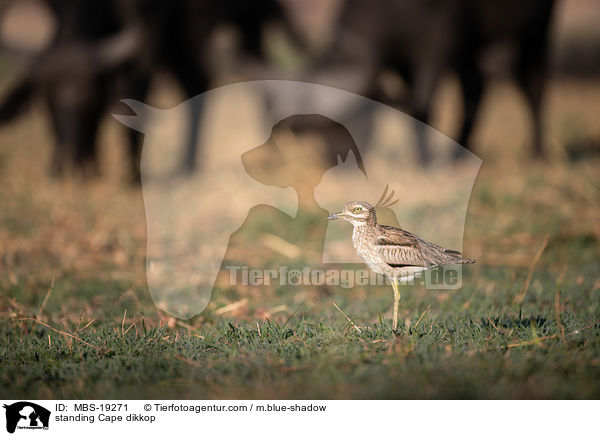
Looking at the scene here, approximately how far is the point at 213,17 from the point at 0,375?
448cm

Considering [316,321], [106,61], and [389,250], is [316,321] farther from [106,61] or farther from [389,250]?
[106,61]

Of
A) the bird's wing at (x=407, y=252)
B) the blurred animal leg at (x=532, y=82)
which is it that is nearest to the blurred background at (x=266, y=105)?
the blurred animal leg at (x=532, y=82)

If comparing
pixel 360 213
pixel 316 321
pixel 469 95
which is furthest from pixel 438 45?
pixel 360 213

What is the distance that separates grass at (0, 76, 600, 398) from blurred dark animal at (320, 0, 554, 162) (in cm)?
126

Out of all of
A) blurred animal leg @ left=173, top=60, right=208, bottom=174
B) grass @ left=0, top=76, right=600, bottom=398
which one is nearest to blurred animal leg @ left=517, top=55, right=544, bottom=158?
grass @ left=0, top=76, right=600, bottom=398

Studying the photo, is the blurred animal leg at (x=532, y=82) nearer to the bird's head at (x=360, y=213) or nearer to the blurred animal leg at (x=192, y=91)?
the blurred animal leg at (x=192, y=91)

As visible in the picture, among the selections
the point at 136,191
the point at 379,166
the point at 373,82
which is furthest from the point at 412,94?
the point at 136,191

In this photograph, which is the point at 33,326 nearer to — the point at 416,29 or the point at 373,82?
the point at 373,82

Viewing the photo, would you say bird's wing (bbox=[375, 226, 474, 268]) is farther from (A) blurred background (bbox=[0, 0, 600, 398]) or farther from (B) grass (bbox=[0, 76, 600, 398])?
(A) blurred background (bbox=[0, 0, 600, 398])

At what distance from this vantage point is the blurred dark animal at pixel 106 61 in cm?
458

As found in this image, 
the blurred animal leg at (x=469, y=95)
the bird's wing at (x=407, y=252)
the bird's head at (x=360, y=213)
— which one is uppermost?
the blurred animal leg at (x=469, y=95)

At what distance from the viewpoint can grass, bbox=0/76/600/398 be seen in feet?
4.50

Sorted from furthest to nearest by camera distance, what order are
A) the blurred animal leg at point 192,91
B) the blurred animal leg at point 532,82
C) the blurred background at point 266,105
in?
the blurred animal leg at point 192,91, the blurred animal leg at point 532,82, the blurred background at point 266,105

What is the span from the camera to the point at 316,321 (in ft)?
6.15
